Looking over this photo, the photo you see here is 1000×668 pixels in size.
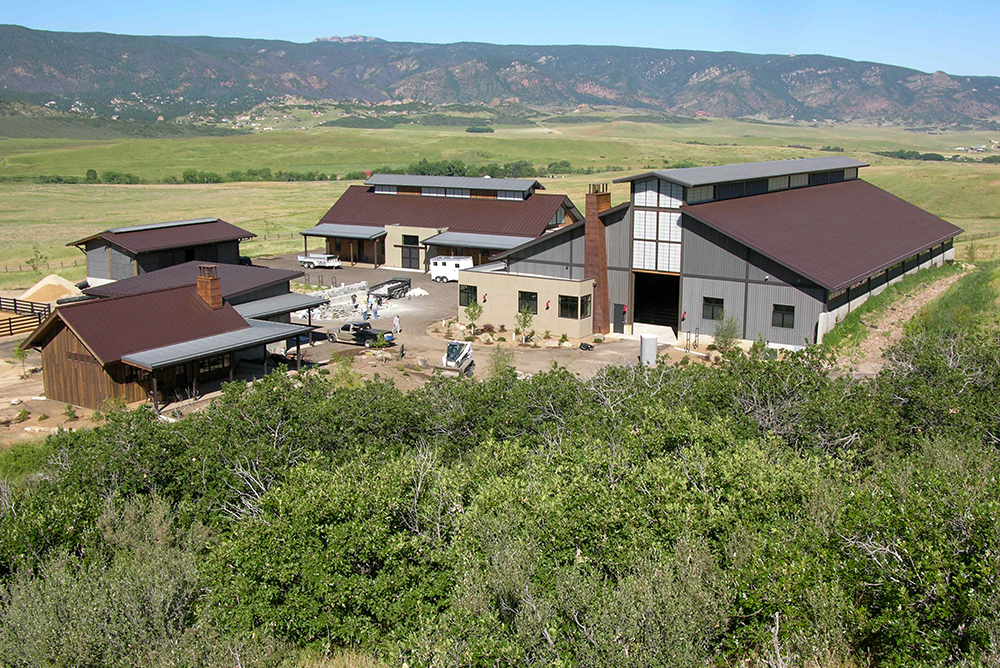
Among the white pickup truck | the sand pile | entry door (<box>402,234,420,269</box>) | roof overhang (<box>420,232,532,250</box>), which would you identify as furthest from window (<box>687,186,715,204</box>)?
the sand pile

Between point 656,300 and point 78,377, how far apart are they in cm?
3126

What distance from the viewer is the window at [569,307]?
50194mm

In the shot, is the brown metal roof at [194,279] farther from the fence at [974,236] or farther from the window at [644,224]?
the fence at [974,236]

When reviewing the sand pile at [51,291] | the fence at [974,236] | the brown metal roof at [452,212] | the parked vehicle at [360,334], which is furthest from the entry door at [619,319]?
the fence at [974,236]

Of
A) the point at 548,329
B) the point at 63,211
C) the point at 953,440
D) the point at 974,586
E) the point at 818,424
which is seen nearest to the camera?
the point at 974,586

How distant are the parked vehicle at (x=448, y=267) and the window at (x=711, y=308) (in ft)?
78.5

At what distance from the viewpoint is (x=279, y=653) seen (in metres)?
16.6

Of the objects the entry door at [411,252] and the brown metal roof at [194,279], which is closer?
the brown metal roof at [194,279]

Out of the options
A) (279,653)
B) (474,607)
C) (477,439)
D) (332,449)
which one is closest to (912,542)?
(474,607)

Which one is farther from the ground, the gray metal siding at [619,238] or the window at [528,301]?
the gray metal siding at [619,238]

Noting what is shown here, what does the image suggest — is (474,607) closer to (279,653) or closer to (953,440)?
(279,653)

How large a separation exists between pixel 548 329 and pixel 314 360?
1286cm

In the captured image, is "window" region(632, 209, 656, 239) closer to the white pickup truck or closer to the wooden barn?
the wooden barn

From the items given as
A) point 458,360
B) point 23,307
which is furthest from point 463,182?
point 458,360
